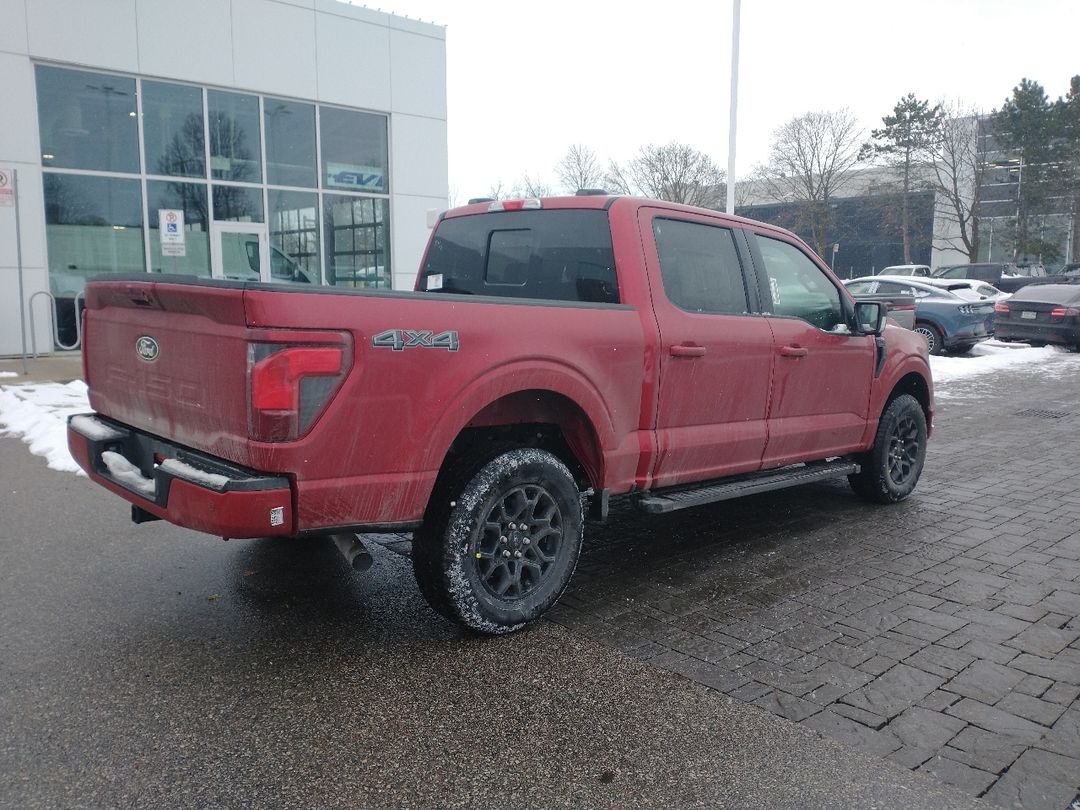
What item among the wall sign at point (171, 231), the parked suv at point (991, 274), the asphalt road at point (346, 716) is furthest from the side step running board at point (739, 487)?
the parked suv at point (991, 274)

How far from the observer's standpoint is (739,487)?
4.96m

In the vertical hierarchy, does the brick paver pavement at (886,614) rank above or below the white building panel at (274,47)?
below

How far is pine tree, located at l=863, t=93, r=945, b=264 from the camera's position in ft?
177

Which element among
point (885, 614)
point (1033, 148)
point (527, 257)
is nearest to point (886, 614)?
point (885, 614)

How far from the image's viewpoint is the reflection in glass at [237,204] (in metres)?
15.9

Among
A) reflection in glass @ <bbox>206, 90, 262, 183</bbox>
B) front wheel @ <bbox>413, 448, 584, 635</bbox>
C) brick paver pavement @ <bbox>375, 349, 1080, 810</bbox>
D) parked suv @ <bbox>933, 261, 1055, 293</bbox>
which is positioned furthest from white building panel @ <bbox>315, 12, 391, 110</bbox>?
parked suv @ <bbox>933, 261, 1055, 293</bbox>

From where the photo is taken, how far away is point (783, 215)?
64938 millimetres

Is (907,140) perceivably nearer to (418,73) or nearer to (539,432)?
(418,73)

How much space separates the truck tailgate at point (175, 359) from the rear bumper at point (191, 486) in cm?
7

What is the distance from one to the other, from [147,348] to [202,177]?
13.3 m

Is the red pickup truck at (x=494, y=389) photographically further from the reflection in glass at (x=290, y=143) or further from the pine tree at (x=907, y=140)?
the pine tree at (x=907, y=140)

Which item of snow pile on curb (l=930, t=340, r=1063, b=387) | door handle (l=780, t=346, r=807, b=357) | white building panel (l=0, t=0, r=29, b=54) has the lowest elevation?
snow pile on curb (l=930, t=340, r=1063, b=387)

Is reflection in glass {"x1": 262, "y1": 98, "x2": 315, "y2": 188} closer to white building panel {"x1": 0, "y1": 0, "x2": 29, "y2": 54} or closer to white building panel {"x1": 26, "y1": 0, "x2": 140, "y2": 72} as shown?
white building panel {"x1": 26, "y1": 0, "x2": 140, "y2": 72}

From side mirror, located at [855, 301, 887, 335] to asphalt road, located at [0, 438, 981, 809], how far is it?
3.11 metres
